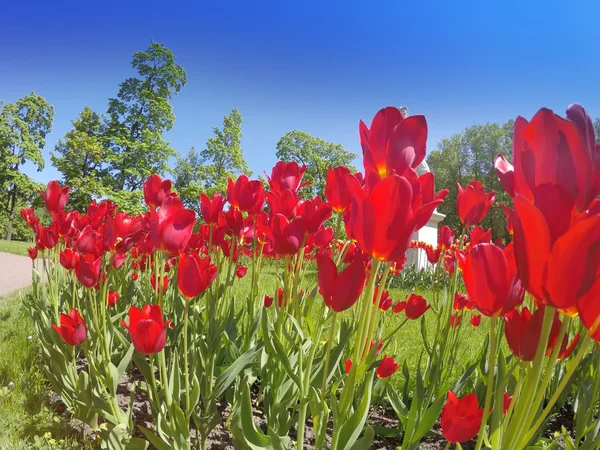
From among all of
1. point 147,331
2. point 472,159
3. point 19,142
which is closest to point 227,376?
point 147,331

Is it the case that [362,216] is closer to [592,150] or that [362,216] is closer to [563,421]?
[592,150]

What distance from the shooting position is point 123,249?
171 centimetres

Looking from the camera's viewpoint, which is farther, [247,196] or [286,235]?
[247,196]

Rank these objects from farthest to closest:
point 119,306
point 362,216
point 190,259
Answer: point 119,306 → point 190,259 → point 362,216

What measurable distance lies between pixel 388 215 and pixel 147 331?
0.64 metres

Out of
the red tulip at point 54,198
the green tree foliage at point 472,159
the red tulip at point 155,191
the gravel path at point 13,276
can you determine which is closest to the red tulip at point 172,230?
the red tulip at point 155,191

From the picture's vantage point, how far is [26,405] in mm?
2064

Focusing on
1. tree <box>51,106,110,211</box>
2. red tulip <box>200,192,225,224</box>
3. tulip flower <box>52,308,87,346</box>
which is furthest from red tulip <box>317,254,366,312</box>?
tree <box>51,106,110,211</box>

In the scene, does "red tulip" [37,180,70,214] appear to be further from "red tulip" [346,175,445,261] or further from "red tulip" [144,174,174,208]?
"red tulip" [346,175,445,261]

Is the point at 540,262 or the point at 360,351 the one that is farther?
the point at 360,351

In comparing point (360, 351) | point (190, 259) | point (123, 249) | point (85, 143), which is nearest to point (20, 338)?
point (123, 249)

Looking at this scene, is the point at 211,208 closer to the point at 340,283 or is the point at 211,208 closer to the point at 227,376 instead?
the point at 227,376

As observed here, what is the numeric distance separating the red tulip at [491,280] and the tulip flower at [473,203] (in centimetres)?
70

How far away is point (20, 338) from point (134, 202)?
1599cm
